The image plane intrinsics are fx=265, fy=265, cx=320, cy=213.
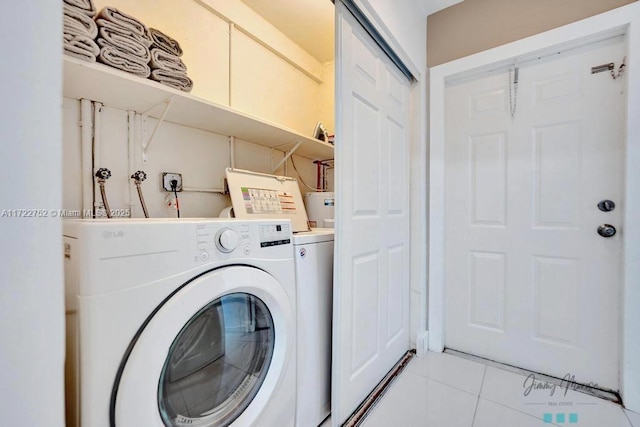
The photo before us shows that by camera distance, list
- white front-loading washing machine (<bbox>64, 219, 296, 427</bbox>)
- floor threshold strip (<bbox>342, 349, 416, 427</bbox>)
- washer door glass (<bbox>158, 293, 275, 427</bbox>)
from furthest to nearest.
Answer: floor threshold strip (<bbox>342, 349, 416, 427</bbox>) < washer door glass (<bbox>158, 293, 275, 427</bbox>) < white front-loading washing machine (<bbox>64, 219, 296, 427</bbox>)

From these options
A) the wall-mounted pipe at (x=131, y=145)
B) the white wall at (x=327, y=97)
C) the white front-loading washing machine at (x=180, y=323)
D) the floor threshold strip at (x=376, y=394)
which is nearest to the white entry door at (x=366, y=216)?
the floor threshold strip at (x=376, y=394)

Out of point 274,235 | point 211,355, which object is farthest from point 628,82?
point 211,355

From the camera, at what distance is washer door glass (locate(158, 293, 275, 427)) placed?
773 millimetres

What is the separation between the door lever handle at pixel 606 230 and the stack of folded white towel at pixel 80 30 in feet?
8.09

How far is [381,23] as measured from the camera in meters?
1.33

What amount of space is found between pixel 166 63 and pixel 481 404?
2232 millimetres

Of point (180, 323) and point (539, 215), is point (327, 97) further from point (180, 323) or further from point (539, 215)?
point (180, 323)

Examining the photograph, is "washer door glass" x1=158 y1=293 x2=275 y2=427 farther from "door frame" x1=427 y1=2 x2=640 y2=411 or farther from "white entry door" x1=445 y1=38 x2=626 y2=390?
"door frame" x1=427 y1=2 x2=640 y2=411

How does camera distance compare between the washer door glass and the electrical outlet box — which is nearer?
the washer door glass

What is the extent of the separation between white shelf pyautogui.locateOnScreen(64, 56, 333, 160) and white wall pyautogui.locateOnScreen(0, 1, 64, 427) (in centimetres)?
68

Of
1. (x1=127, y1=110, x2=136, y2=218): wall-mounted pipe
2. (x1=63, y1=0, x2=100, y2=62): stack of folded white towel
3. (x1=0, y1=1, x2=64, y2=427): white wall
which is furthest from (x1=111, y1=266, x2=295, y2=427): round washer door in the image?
(x1=63, y1=0, x2=100, y2=62): stack of folded white towel

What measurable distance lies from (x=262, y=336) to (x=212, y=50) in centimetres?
162

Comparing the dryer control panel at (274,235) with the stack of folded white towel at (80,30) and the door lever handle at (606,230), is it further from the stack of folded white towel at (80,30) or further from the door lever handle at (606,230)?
the door lever handle at (606,230)

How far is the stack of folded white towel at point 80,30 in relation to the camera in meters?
0.88
